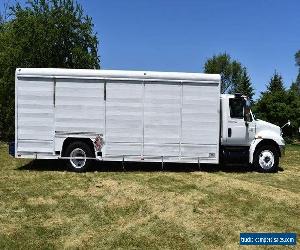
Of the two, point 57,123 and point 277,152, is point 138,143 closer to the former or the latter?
point 57,123

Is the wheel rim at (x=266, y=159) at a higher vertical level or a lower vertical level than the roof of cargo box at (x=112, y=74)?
lower

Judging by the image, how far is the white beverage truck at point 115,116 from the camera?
14.9 metres

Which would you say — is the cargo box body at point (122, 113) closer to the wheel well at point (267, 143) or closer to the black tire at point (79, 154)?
the black tire at point (79, 154)

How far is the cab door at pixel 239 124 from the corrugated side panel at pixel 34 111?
6.49m

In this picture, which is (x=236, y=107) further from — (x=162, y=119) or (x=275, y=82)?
(x=275, y=82)

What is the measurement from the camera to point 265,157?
16.0m

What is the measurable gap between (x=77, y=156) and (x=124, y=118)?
7.17ft

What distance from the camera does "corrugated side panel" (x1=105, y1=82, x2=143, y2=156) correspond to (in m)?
15.0

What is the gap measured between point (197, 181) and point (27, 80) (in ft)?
22.6

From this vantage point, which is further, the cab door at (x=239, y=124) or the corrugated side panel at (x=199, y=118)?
the cab door at (x=239, y=124)

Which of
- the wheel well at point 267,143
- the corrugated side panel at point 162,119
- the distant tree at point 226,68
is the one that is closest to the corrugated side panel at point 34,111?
the corrugated side panel at point 162,119

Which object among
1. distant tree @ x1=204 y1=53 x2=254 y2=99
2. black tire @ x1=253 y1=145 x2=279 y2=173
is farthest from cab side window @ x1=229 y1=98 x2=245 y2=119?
distant tree @ x1=204 y1=53 x2=254 y2=99

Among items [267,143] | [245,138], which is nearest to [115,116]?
[245,138]

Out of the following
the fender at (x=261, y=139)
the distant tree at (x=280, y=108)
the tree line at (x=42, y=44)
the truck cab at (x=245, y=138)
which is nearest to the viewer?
the truck cab at (x=245, y=138)
